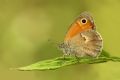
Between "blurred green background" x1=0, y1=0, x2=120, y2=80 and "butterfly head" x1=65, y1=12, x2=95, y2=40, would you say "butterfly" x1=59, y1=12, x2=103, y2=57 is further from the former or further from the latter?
"blurred green background" x1=0, y1=0, x2=120, y2=80

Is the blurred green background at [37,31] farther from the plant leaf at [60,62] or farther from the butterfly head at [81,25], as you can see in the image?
the plant leaf at [60,62]

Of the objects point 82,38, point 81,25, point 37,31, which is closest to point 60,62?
point 81,25

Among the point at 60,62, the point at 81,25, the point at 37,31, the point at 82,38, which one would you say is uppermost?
the point at 37,31

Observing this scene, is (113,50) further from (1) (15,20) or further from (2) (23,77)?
(1) (15,20)

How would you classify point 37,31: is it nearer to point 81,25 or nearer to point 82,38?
point 82,38

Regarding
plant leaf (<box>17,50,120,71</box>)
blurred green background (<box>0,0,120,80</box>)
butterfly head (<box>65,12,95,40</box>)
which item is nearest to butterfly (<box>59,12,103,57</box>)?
butterfly head (<box>65,12,95,40</box>)

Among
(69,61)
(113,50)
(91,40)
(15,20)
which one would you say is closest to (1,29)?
(15,20)

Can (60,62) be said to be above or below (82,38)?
below
